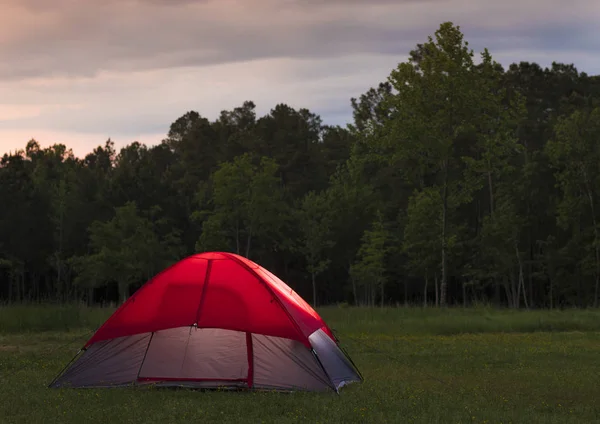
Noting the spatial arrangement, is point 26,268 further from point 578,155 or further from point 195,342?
point 195,342

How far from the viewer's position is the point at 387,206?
74312mm

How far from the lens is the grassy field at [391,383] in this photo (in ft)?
38.0

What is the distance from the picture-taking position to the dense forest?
4316 centimetres

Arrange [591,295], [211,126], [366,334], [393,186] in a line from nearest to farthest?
[366,334] → [591,295] → [393,186] → [211,126]

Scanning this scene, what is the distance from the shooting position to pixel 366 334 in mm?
25969

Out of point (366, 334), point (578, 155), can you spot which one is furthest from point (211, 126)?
point (366, 334)

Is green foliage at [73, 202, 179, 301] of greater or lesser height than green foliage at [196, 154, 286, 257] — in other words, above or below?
below

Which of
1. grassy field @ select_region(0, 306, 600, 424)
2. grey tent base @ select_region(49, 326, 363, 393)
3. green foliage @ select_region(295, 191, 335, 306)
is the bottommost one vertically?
grassy field @ select_region(0, 306, 600, 424)

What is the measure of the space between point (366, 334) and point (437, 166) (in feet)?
65.8

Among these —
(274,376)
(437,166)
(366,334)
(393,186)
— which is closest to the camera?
(274,376)

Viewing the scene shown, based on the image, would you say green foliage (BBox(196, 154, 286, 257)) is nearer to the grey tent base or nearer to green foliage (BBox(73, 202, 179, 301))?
green foliage (BBox(73, 202, 179, 301))

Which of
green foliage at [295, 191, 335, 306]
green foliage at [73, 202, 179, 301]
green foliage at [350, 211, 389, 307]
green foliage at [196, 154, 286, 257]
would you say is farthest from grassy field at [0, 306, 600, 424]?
green foliage at [295, 191, 335, 306]

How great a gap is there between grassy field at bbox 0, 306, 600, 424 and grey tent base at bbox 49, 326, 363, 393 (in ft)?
1.77

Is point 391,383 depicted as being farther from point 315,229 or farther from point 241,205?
point 315,229
